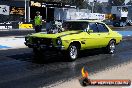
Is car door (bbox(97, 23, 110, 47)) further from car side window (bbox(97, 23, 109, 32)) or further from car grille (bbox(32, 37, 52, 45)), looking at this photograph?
car grille (bbox(32, 37, 52, 45))

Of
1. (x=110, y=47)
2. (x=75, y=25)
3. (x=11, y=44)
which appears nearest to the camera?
(x=75, y=25)

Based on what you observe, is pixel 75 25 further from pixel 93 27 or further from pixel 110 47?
pixel 110 47

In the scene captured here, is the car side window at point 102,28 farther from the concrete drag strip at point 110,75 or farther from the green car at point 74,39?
the concrete drag strip at point 110,75

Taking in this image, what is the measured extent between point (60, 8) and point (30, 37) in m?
50.9

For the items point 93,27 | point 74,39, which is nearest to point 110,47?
point 93,27

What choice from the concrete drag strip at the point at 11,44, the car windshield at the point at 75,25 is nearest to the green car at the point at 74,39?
the car windshield at the point at 75,25

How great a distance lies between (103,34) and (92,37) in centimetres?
93

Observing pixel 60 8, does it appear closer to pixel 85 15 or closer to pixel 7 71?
pixel 85 15

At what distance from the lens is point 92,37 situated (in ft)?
43.4

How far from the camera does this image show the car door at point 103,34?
13.8 metres

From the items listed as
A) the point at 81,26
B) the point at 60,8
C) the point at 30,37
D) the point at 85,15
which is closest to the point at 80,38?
the point at 81,26

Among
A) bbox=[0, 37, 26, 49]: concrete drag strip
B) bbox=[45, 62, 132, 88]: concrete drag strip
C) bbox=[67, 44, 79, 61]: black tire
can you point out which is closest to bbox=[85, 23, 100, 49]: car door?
bbox=[67, 44, 79, 61]: black tire

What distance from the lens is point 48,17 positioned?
64250 millimetres

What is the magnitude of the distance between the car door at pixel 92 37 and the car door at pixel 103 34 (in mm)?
244
